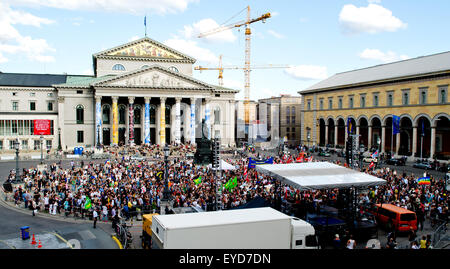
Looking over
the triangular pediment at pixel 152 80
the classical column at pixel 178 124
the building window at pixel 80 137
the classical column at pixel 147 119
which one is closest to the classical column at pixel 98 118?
the triangular pediment at pixel 152 80

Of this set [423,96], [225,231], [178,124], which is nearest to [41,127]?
[178,124]

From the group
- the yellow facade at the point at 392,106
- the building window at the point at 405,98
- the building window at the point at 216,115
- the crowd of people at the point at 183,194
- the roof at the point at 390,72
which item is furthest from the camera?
the building window at the point at 216,115

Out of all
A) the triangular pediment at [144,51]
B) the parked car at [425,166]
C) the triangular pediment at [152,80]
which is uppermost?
the triangular pediment at [144,51]

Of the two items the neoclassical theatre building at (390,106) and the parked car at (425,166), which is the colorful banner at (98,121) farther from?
the parked car at (425,166)

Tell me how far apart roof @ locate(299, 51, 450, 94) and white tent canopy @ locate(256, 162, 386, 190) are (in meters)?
33.6

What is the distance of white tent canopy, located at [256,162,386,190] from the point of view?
18266mm

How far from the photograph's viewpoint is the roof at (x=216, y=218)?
11.4 meters

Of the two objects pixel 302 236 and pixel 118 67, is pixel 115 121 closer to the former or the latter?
pixel 118 67

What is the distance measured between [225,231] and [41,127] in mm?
57762

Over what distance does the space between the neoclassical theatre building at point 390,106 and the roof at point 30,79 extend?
163 ft

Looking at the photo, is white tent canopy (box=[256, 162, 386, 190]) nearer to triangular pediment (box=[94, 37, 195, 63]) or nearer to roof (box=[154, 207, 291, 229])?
roof (box=[154, 207, 291, 229])

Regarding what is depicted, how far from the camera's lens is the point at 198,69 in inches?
5025

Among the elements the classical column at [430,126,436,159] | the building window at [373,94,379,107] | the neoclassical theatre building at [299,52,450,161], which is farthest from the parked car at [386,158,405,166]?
the building window at [373,94,379,107]
